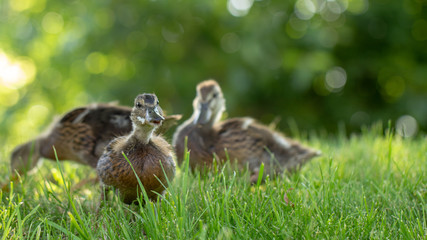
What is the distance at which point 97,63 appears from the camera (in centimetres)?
920

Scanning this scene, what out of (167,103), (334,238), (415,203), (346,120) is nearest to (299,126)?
(346,120)

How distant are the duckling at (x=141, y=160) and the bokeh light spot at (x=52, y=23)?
19.6 ft

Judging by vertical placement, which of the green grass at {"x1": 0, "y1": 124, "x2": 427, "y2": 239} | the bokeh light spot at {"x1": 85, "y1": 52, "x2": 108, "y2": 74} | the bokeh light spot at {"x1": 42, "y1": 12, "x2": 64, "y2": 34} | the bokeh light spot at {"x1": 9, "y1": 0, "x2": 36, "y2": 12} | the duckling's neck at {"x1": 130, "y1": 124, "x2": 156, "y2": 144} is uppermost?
the bokeh light spot at {"x1": 9, "y1": 0, "x2": 36, "y2": 12}

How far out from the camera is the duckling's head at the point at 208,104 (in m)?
4.75

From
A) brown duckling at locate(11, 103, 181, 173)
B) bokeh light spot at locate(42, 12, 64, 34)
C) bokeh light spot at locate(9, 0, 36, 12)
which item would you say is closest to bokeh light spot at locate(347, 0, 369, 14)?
bokeh light spot at locate(42, 12, 64, 34)

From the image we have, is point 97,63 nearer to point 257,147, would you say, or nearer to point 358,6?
point 358,6

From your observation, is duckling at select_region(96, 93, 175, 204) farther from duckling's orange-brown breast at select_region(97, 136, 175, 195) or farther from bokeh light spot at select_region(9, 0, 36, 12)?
bokeh light spot at select_region(9, 0, 36, 12)

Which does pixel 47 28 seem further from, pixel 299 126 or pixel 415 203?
pixel 415 203

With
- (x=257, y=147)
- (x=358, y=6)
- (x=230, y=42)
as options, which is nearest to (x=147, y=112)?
(x=257, y=147)

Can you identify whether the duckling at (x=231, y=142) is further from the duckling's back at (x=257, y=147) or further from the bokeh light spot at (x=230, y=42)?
the bokeh light spot at (x=230, y=42)

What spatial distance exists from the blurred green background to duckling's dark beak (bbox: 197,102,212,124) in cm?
255

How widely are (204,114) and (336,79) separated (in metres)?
4.58

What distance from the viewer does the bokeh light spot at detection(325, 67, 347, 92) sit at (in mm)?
8609

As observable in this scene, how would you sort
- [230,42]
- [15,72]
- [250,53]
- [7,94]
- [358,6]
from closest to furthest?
[250,53] → [230,42] → [358,6] → [15,72] → [7,94]
